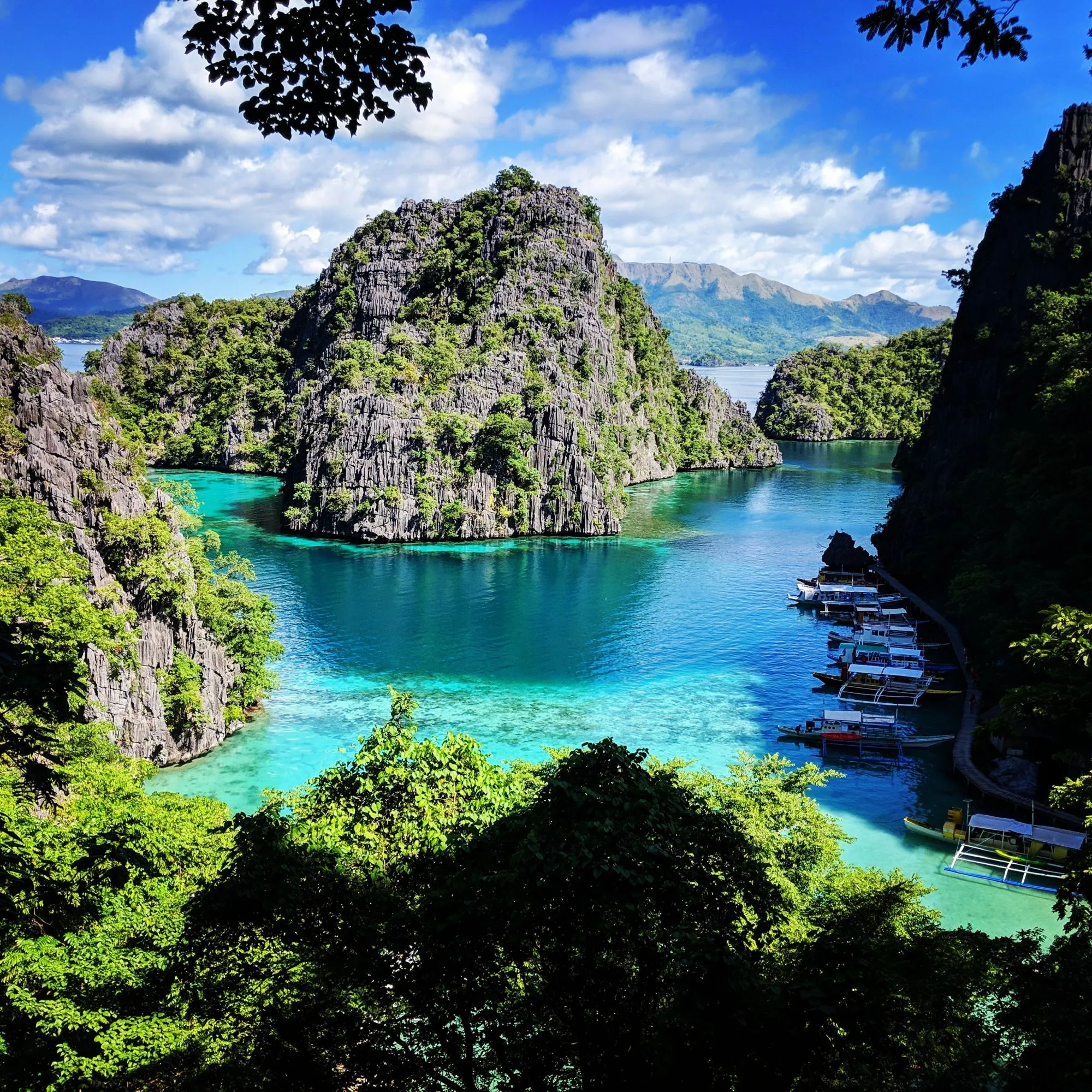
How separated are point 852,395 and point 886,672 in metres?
135

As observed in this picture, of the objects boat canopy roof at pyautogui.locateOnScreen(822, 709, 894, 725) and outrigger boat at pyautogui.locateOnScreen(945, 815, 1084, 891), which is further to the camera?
boat canopy roof at pyautogui.locateOnScreen(822, 709, 894, 725)

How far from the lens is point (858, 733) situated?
35094 mm

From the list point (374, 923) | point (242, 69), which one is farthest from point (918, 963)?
point (242, 69)

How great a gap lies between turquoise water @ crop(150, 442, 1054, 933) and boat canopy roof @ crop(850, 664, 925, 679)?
2.38m

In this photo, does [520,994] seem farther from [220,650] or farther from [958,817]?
[220,650]

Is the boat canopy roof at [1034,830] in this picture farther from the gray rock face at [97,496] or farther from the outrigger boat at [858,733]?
the gray rock face at [97,496]

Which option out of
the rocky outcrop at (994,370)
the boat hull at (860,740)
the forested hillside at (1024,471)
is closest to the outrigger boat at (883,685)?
the forested hillside at (1024,471)

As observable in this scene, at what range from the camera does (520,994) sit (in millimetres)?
12211

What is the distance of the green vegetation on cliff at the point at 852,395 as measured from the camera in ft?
522

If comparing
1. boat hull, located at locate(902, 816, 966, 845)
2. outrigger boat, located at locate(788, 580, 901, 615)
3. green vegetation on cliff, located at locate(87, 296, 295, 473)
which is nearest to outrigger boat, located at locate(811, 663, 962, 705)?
boat hull, located at locate(902, 816, 966, 845)

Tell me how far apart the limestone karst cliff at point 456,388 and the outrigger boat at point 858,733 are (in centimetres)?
4152

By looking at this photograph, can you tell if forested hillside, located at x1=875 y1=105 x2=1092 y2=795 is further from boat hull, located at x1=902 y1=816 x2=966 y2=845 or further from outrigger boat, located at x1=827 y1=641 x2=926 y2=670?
boat hull, located at x1=902 y1=816 x2=966 y2=845

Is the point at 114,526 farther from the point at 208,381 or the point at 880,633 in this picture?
the point at 208,381

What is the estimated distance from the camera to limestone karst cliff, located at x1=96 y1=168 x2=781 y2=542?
237 feet
